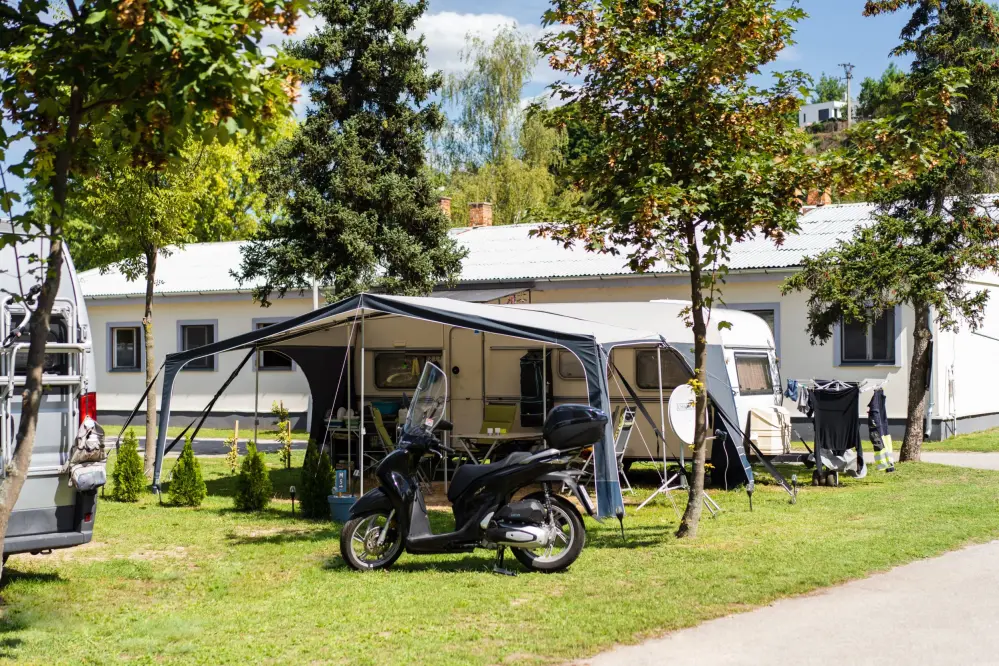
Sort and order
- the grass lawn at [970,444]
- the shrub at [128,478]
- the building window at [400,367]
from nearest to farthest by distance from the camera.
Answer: the shrub at [128,478], the building window at [400,367], the grass lawn at [970,444]

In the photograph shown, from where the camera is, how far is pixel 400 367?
612 inches

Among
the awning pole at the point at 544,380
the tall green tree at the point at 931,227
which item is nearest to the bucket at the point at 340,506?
the awning pole at the point at 544,380

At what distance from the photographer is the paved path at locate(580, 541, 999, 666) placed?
18.7 feet

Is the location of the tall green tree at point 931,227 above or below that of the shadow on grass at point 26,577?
above

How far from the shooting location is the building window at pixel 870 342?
64.4ft

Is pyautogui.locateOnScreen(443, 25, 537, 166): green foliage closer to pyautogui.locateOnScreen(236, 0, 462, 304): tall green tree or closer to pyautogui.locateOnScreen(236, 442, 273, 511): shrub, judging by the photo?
pyautogui.locateOnScreen(236, 0, 462, 304): tall green tree

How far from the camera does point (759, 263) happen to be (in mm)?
20062

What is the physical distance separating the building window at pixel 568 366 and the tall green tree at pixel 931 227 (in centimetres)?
368

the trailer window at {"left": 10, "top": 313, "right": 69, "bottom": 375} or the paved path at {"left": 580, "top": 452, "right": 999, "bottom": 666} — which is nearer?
the paved path at {"left": 580, "top": 452, "right": 999, "bottom": 666}

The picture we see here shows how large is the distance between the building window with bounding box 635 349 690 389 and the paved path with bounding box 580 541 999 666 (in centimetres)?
636

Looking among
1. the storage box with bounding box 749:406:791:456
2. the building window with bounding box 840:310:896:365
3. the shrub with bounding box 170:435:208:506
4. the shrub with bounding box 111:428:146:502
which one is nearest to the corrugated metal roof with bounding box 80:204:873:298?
the building window with bounding box 840:310:896:365

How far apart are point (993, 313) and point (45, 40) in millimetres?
21128

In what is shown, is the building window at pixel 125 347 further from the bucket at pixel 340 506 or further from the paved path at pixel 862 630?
the paved path at pixel 862 630

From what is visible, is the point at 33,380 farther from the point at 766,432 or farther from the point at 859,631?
the point at 766,432
